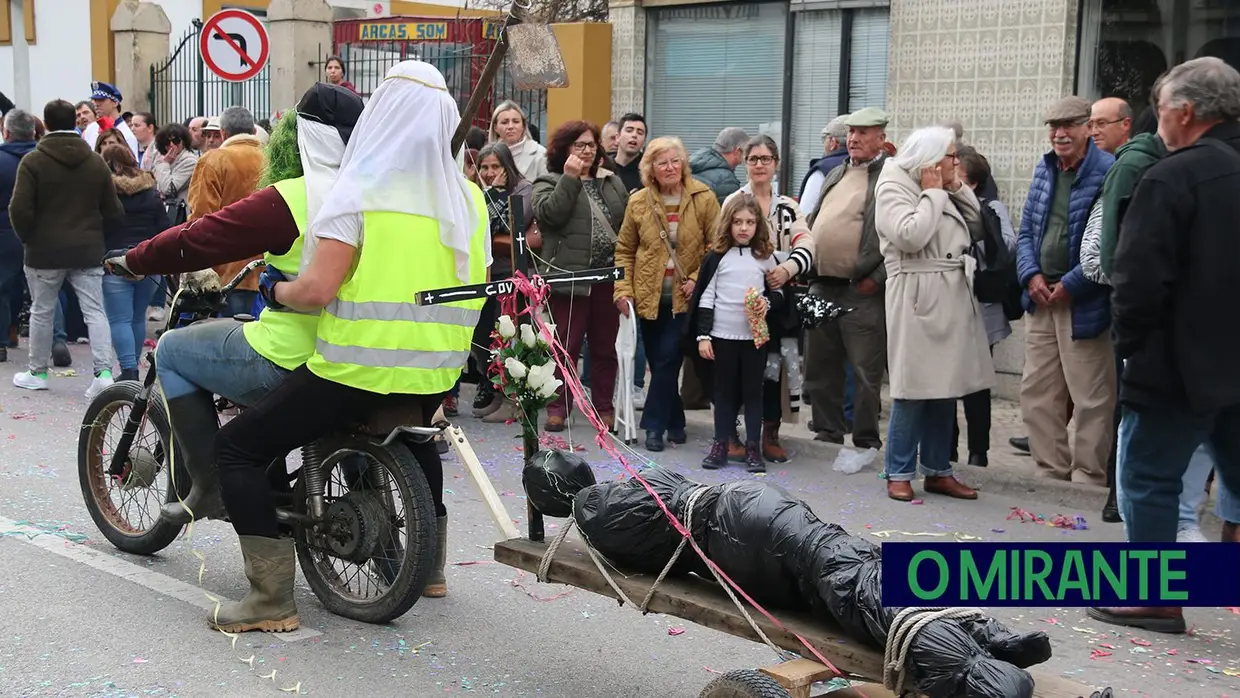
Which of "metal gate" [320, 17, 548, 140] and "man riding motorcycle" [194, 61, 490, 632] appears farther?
"metal gate" [320, 17, 548, 140]

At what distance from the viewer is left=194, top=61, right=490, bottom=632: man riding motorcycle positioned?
5.14 metres

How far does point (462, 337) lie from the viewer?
5426 millimetres

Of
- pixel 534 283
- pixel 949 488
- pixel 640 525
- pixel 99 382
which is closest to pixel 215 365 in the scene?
pixel 534 283

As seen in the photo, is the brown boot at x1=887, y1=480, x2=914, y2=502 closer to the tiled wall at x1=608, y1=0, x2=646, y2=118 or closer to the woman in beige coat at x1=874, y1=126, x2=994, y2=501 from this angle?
the woman in beige coat at x1=874, y1=126, x2=994, y2=501

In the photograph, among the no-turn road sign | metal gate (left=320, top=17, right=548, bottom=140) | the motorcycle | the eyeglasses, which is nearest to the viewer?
the motorcycle

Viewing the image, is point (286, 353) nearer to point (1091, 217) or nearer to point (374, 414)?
point (374, 414)

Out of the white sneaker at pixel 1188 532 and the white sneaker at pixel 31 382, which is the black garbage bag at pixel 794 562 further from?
the white sneaker at pixel 31 382

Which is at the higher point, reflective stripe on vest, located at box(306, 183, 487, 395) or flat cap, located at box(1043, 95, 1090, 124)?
flat cap, located at box(1043, 95, 1090, 124)

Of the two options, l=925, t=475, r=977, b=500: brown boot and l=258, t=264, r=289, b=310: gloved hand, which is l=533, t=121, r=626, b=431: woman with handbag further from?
l=258, t=264, r=289, b=310: gloved hand

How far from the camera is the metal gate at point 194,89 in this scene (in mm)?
21328

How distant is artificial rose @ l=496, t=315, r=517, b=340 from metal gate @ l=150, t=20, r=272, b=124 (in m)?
16.4

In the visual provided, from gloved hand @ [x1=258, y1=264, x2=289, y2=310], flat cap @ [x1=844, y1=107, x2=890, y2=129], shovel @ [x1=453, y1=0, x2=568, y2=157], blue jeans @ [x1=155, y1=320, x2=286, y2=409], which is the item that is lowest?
blue jeans @ [x1=155, y1=320, x2=286, y2=409]

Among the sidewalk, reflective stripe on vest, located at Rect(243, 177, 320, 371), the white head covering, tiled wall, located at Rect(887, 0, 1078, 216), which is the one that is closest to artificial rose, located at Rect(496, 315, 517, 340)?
the white head covering

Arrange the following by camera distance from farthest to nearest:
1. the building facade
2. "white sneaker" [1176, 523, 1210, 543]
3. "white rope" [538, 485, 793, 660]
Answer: the building facade
"white sneaker" [1176, 523, 1210, 543]
"white rope" [538, 485, 793, 660]
